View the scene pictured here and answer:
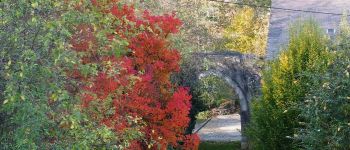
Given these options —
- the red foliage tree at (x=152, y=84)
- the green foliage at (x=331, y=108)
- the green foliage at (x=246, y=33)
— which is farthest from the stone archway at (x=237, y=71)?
the green foliage at (x=246, y=33)

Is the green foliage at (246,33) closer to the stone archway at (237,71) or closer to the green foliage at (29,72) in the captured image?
the stone archway at (237,71)

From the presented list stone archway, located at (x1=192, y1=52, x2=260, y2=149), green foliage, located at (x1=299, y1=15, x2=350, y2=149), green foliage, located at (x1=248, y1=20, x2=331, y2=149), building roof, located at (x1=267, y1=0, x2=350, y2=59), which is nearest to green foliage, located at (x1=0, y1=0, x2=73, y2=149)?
green foliage, located at (x1=299, y1=15, x2=350, y2=149)

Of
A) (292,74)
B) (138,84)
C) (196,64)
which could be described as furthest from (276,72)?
(138,84)

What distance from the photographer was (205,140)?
2247cm

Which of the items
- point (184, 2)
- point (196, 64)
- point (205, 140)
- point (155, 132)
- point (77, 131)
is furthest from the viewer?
point (205, 140)

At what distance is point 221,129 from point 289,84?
13.4 m

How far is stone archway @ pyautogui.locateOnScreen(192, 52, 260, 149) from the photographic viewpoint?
1608cm

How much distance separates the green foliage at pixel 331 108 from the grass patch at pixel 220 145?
33.1ft

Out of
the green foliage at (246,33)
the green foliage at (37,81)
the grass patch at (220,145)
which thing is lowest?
the grass patch at (220,145)

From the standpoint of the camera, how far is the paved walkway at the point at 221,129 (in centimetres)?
2344

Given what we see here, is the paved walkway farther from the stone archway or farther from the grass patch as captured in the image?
the stone archway

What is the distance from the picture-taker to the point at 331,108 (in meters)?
9.63

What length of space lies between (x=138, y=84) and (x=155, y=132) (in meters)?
1.42

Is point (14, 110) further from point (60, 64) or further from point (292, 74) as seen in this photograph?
point (292, 74)
